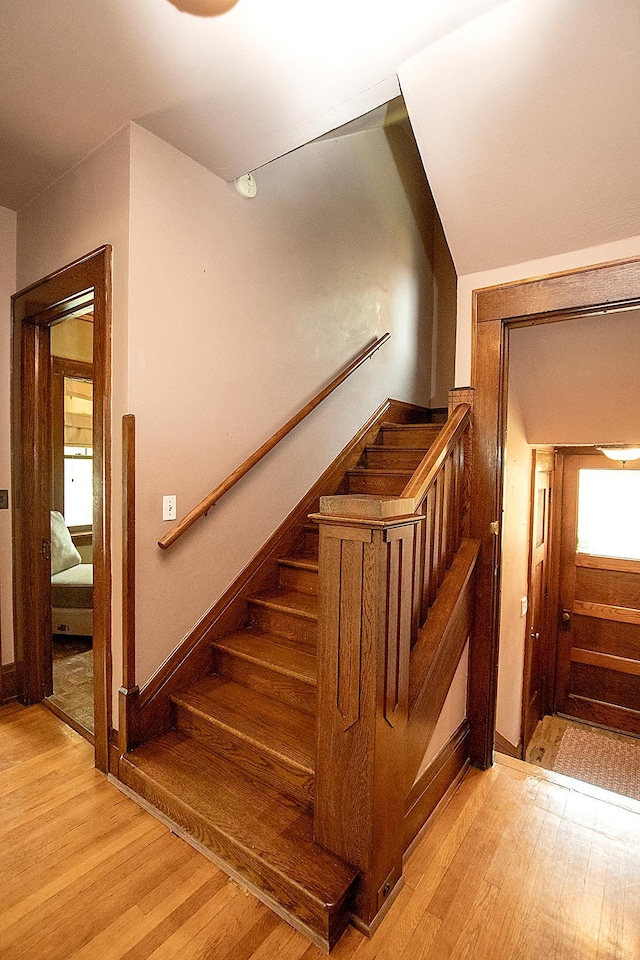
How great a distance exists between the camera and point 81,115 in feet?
6.10

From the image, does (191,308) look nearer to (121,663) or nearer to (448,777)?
(121,663)

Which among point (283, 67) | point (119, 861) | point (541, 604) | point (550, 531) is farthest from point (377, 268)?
point (119, 861)

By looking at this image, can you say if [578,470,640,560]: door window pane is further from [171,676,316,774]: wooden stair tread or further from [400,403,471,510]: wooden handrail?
[171,676,316,774]: wooden stair tread

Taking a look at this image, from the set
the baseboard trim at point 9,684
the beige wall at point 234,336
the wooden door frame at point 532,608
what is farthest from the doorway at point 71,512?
the wooden door frame at point 532,608

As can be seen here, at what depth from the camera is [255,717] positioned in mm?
1993

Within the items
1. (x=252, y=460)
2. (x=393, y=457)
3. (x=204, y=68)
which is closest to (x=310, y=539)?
(x=252, y=460)

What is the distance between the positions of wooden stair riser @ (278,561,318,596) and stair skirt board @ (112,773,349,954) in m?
1.16

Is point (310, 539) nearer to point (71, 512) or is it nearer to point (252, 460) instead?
point (252, 460)

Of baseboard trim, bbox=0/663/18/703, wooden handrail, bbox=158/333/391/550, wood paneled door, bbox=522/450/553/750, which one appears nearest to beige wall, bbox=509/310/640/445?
wood paneled door, bbox=522/450/553/750

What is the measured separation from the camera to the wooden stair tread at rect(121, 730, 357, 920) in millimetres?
1415

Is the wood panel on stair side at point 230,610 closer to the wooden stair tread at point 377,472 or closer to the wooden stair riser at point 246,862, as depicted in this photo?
the wooden stair tread at point 377,472

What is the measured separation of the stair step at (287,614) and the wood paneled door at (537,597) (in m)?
1.86

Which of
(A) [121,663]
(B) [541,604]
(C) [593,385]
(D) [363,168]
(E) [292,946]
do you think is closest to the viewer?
(E) [292,946]

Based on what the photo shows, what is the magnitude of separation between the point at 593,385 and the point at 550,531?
6.31 ft
